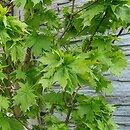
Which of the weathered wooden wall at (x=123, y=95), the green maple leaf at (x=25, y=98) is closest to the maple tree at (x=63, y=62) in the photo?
the green maple leaf at (x=25, y=98)

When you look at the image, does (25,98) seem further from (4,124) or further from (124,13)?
(124,13)

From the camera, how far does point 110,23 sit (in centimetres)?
174

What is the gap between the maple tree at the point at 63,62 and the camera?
4.71 ft

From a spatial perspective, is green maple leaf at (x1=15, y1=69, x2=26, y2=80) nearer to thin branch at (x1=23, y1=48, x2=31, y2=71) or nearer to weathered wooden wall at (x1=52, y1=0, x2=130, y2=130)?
thin branch at (x1=23, y1=48, x2=31, y2=71)

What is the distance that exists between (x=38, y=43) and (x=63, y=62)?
39cm

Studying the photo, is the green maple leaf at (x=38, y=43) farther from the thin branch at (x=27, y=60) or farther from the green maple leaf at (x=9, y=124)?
the green maple leaf at (x=9, y=124)

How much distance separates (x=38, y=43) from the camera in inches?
69.9

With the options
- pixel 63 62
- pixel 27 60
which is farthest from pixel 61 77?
pixel 27 60

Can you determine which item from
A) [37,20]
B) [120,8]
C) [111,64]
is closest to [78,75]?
[111,64]

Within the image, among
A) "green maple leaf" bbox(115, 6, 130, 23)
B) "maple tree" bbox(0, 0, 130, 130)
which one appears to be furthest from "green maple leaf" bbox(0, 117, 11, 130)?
"green maple leaf" bbox(115, 6, 130, 23)

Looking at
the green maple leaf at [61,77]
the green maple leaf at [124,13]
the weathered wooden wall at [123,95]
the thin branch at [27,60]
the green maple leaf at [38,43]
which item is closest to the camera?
the green maple leaf at [61,77]

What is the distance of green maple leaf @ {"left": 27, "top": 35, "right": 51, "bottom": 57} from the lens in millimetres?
1752

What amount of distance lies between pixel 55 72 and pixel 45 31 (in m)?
0.56

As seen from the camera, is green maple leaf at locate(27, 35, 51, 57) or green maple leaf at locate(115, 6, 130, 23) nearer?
green maple leaf at locate(115, 6, 130, 23)
